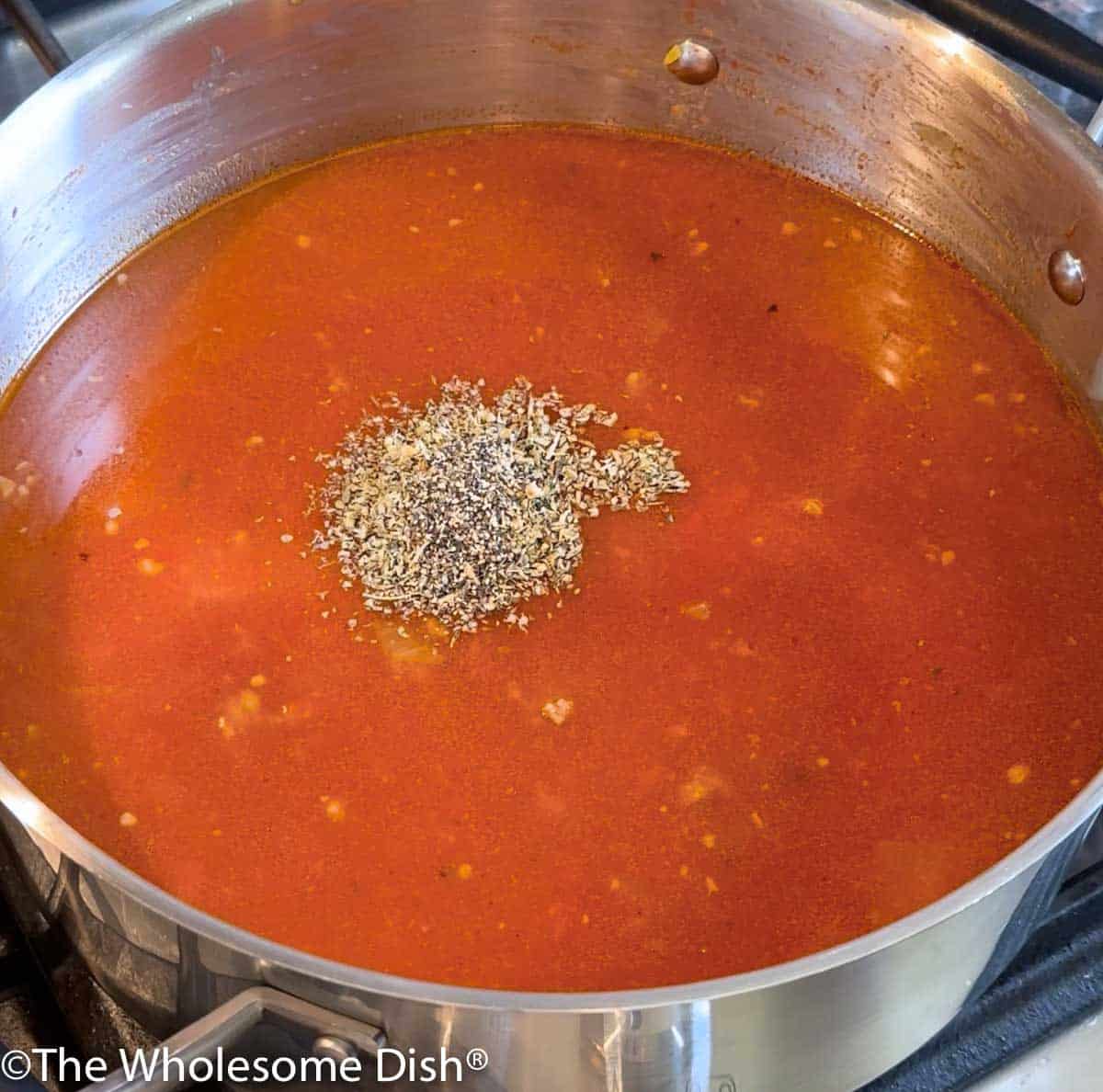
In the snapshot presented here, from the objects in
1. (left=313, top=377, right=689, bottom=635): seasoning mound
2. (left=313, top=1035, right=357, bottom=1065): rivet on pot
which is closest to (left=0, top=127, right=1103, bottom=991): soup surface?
(left=313, top=377, right=689, bottom=635): seasoning mound

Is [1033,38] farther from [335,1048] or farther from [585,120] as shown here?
[335,1048]

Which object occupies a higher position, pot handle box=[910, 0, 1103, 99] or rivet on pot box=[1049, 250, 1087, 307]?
pot handle box=[910, 0, 1103, 99]

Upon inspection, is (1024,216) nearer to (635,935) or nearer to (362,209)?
(362,209)

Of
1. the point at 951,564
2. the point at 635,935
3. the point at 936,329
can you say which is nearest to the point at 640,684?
the point at 635,935

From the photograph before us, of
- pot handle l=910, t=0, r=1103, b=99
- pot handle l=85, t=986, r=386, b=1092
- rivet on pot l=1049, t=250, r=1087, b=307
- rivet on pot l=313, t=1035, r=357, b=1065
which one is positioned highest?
pot handle l=85, t=986, r=386, b=1092

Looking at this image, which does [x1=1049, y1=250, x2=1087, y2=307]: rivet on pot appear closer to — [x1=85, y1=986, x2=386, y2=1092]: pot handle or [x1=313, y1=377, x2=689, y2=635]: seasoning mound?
[x1=313, y1=377, x2=689, y2=635]: seasoning mound

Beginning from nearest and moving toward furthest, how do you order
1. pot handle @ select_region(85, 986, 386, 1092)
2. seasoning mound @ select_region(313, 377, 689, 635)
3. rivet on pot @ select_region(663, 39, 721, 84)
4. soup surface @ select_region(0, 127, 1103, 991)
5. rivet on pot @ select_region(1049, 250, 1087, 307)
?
pot handle @ select_region(85, 986, 386, 1092)
soup surface @ select_region(0, 127, 1103, 991)
seasoning mound @ select_region(313, 377, 689, 635)
rivet on pot @ select_region(1049, 250, 1087, 307)
rivet on pot @ select_region(663, 39, 721, 84)

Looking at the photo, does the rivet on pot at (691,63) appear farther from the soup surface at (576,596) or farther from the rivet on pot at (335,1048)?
the rivet on pot at (335,1048)
